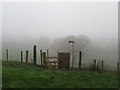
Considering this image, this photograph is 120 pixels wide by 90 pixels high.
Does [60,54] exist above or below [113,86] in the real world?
above

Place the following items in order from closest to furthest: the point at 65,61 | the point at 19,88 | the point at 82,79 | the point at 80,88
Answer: the point at 19,88 → the point at 80,88 → the point at 82,79 → the point at 65,61

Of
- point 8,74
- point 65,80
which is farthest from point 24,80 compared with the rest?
point 65,80

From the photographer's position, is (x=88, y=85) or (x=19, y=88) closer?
(x=19, y=88)

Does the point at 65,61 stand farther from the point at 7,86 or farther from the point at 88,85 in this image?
the point at 7,86

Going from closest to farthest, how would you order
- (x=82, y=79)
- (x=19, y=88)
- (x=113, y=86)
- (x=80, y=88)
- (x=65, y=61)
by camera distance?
(x=19, y=88), (x=80, y=88), (x=113, y=86), (x=82, y=79), (x=65, y=61)

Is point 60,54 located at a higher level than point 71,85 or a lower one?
higher

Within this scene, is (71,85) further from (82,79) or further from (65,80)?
(82,79)

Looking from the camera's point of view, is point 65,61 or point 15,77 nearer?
point 15,77

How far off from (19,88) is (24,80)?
127cm

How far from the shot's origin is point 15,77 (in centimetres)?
1044

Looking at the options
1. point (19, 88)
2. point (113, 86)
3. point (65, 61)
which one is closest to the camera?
point (19, 88)

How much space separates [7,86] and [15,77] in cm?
149

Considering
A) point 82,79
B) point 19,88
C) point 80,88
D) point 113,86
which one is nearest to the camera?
point 19,88

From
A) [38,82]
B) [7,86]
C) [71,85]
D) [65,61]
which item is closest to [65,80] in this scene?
[71,85]
